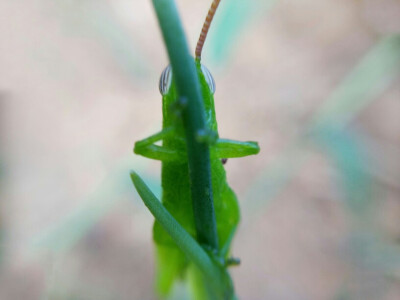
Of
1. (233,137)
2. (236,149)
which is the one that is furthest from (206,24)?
(233,137)

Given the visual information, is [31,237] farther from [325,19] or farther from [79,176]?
[325,19]

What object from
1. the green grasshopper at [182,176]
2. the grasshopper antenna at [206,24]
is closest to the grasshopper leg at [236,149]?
the green grasshopper at [182,176]

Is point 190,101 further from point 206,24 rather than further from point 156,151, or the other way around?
point 156,151

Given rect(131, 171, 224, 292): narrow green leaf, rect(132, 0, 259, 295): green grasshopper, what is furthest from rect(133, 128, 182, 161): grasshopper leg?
rect(131, 171, 224, 292): narrow green leaf

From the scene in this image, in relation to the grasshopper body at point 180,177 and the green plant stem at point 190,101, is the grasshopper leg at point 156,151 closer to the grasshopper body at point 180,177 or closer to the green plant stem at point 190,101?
the grasshopper body at point 180,177

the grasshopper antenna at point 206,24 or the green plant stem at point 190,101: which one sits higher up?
the grasshopper antenna at point 206,24

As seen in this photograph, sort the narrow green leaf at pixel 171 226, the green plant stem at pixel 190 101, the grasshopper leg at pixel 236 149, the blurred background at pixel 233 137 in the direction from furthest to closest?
the blurred background at pixel 233 137 < the grasshopper leg at pixel 236 149 < the narrow green leaf at pixel 171 226 < the green plant stem at pixel 190 101

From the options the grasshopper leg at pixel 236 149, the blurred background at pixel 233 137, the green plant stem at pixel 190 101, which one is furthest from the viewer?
the blurred background at pixel 233 137
